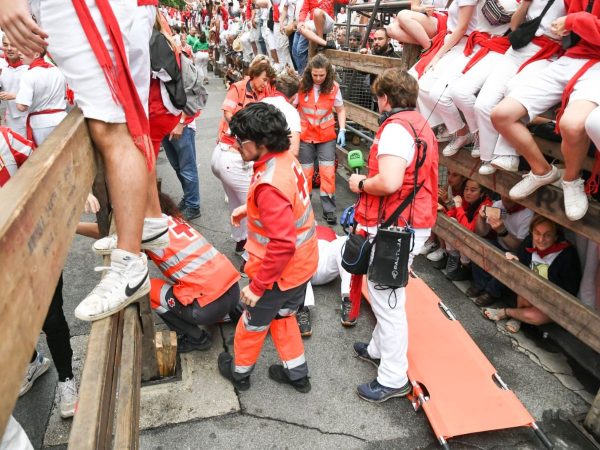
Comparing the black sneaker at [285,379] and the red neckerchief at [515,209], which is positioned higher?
the red neckerchief at [515,209]

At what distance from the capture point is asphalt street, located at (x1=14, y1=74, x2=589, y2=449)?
2654 millimetres

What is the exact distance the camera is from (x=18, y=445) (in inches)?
41.1

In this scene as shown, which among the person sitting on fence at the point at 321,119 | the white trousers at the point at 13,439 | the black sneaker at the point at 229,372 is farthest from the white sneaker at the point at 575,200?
the person sitting on fence at the point at 321,119

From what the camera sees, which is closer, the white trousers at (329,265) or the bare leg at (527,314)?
the bare leg at (527,314)

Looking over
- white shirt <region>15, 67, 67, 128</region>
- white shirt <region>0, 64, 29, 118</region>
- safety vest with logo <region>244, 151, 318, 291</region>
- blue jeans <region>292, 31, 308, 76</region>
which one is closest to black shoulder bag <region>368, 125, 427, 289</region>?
safety vest with logo <region>244, 151, 318, 291</region>

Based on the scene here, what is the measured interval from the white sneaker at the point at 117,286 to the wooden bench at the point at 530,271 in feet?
8.57

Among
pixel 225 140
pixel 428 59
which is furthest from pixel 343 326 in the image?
pixel 428 59

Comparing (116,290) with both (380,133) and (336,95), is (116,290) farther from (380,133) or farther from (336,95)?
(336,95)

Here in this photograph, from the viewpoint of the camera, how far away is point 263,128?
8.14 feet

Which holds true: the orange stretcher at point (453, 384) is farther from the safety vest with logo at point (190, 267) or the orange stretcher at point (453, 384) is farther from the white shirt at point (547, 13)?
the white shirt at point (547, 13)

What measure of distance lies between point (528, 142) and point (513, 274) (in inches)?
41.7

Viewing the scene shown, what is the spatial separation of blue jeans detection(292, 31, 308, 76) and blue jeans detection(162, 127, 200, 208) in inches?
132

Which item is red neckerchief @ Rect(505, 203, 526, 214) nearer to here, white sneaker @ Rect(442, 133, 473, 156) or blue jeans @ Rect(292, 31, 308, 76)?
white sneaker @ Rect(442, 133, 473, 156)

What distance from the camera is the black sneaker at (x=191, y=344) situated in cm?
336
